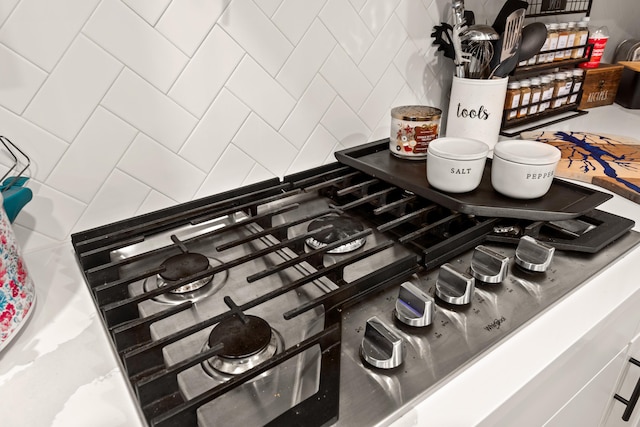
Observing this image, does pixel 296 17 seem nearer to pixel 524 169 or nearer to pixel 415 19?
pixel 415 19

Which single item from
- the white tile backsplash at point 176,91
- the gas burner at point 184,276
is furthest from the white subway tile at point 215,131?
the gas burner at point 184,276

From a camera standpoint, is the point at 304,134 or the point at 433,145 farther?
the point at 304,134

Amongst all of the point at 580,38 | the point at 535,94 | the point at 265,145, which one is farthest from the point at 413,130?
the point at 580,38

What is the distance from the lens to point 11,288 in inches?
20.7

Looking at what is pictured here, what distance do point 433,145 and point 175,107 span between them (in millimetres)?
443

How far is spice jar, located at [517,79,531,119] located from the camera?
115 centimetres

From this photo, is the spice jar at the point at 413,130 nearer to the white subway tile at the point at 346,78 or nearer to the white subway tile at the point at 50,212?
the white subway tile at the point at 346,78

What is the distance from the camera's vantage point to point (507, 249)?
71 cm

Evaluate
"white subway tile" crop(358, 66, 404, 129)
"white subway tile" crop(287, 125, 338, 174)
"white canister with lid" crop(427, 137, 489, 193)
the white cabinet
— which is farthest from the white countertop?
"white subway tile" crop(358, 66, 404, 129)

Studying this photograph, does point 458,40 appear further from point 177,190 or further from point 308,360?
point 308,360

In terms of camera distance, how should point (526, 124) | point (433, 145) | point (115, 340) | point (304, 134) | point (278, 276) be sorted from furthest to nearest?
point (526, 124)
point (304, 134)
point (433, 145)
point (278, 276)
point (115, 340)

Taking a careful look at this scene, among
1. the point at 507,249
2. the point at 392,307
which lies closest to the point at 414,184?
the point at 507,249

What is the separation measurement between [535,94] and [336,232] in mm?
784

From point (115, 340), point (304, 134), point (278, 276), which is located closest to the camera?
point (115, 340)
